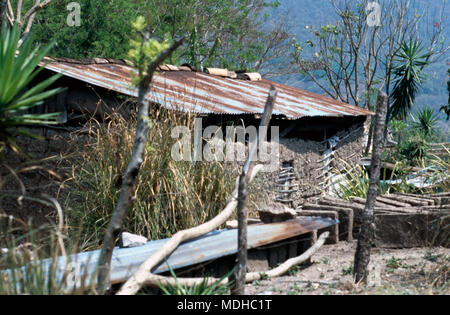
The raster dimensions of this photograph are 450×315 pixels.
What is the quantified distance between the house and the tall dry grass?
0.50m

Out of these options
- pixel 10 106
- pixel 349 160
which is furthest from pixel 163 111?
pixel 349 160

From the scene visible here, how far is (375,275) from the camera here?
4777 mm

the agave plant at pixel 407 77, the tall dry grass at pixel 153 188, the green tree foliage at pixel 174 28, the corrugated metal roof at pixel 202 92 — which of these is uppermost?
the green tree foliage at pixel 174 28

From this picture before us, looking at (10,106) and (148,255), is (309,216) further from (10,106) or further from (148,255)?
(10,106)

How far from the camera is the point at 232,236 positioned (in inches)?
204

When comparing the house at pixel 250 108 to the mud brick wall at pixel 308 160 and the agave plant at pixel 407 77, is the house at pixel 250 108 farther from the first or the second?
the agave plant at pixel 407 77

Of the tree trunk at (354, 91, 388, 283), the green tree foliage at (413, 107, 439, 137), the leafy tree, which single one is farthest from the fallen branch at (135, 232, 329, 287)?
the green tree foliage at (413, 107, 439, 137)

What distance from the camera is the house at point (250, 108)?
283 inches

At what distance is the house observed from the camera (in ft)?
23.6

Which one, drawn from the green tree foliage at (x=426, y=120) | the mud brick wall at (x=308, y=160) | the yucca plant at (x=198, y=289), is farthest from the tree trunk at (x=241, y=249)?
the green tree foliage at (x=426, y=120)

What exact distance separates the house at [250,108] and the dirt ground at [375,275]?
151 centimetres

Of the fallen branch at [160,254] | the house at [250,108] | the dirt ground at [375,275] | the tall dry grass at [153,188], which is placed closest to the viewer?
the fallen branch at [160,254]
